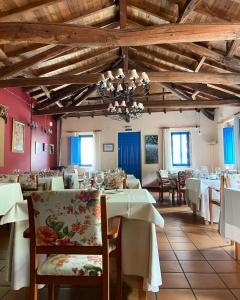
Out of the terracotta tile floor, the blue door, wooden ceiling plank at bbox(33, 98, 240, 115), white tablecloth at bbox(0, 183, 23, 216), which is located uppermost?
wooden ceiling plank at bbox(33, 98, 240, 115)

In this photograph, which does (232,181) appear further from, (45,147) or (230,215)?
(45,147)

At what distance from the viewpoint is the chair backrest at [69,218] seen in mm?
1437

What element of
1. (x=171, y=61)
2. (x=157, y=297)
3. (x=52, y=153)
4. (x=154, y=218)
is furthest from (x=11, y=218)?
(x=52, y=153)

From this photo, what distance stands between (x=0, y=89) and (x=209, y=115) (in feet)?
22.8

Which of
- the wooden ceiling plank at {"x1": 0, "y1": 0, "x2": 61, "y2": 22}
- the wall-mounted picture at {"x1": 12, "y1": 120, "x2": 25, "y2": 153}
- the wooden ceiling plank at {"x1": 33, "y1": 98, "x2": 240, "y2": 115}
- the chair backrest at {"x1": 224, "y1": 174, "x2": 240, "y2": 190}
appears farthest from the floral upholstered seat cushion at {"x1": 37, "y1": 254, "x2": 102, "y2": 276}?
the wooden ceiling plank at {"x1": 33, "y1": 98, "x2": 240, "y2": 115}

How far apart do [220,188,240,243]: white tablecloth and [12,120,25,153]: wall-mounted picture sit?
513cm

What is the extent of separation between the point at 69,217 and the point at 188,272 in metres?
1.55

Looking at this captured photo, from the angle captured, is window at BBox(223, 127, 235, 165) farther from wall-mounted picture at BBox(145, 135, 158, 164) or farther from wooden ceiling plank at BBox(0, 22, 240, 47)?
wooden ceiling plank at BBox(0, 22, 240, 47)

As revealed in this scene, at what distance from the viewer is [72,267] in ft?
4.81

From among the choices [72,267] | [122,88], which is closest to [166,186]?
[122,88]

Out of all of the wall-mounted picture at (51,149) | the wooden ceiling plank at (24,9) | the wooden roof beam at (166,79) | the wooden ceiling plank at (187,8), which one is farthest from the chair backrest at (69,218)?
the wall-mounted picture at (51,149)

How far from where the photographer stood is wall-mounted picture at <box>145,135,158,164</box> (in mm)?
9430

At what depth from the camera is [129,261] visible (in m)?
1.99

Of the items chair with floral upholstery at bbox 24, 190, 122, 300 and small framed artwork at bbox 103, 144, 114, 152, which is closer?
chair with floral upholstery at bbox 24, 190, 122, 300
